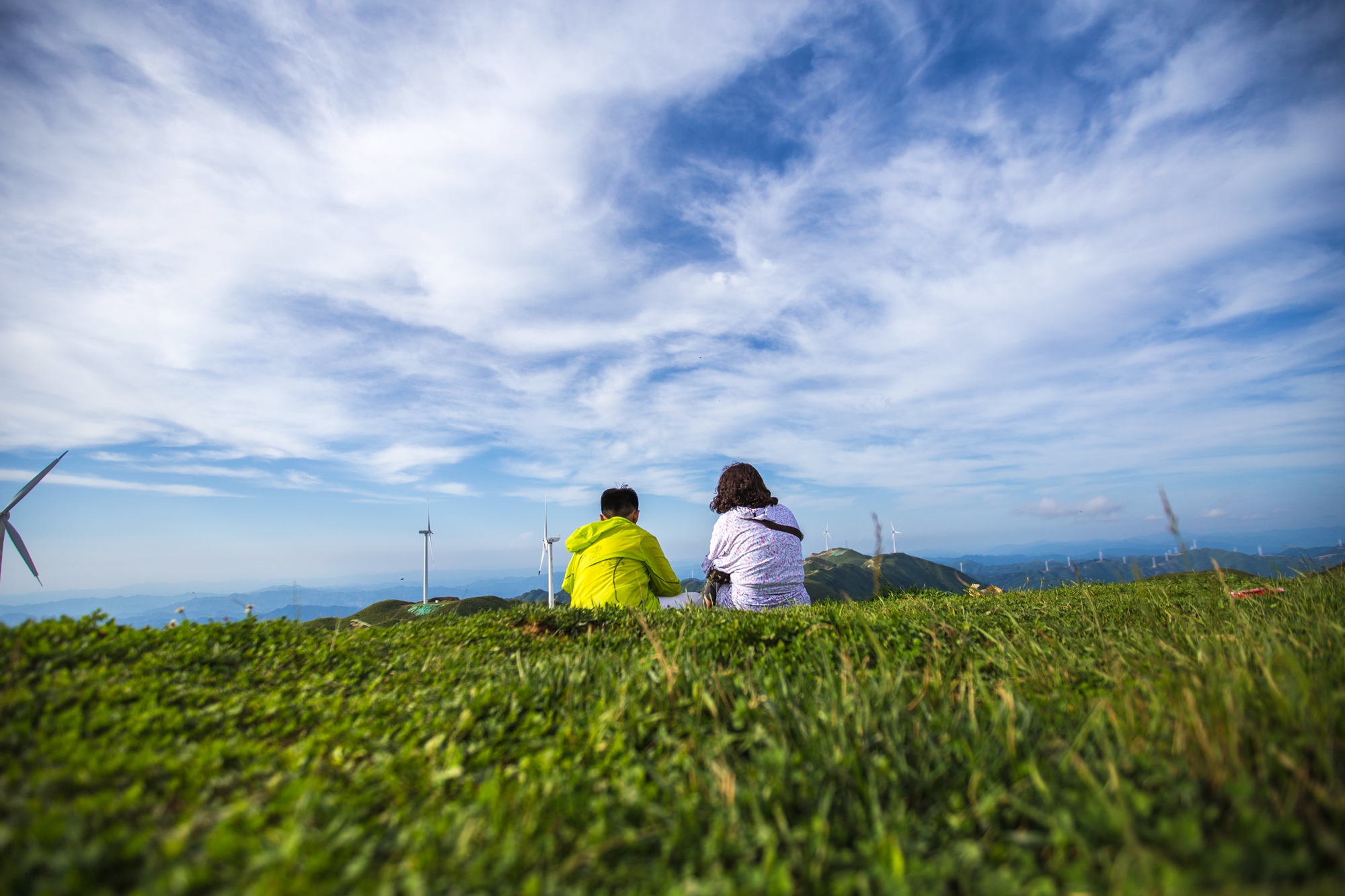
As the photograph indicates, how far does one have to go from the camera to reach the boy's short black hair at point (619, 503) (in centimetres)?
1066

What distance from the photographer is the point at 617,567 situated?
9.31m

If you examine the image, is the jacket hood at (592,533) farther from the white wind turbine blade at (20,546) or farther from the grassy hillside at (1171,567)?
the white wind turbine blade at (20,546)

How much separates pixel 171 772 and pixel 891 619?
5.87 metres

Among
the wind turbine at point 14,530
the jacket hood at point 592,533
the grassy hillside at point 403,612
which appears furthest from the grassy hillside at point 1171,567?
the wind turbine at point 14,530

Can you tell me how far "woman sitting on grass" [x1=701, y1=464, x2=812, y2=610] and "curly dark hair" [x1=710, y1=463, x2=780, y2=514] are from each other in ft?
0.04

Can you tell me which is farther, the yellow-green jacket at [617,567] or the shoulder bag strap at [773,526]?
the shoulder bag strap at [773,526]

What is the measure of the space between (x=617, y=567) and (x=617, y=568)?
21 millimetres

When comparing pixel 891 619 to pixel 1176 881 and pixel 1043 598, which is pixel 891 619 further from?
pixel 1043 598

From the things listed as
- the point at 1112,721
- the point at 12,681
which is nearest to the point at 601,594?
the point at 12,681

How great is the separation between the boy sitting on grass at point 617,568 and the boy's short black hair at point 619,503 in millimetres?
421

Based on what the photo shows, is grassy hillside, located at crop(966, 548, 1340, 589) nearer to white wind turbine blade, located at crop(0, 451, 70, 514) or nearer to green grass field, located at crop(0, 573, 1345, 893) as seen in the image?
green grass field, located at crop(0, 573, 1345, 893)

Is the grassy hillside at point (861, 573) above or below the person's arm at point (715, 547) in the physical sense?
below

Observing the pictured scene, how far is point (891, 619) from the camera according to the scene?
6.34 meters

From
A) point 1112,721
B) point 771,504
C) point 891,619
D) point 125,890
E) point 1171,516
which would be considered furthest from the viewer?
point 771,504
